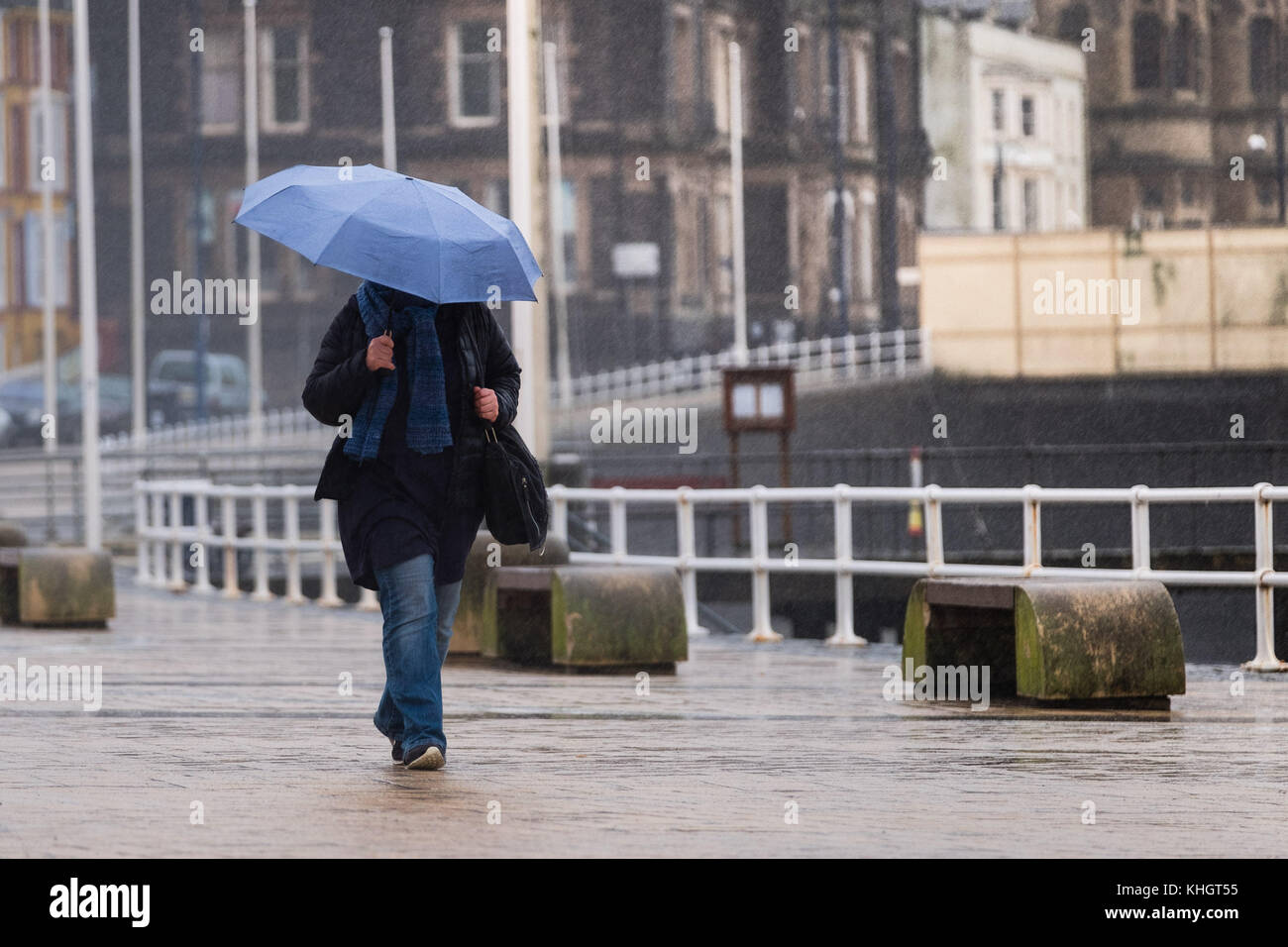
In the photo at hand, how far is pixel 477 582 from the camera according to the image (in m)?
13.3

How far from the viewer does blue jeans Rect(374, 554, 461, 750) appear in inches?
→ 309

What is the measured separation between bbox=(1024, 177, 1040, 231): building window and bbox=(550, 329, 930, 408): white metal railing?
3.86 metres

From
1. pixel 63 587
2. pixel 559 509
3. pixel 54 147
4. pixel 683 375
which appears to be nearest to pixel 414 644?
pixel 63 587

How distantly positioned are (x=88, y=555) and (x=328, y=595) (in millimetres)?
3658

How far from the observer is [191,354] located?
55688mm

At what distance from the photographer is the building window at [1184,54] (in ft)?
165

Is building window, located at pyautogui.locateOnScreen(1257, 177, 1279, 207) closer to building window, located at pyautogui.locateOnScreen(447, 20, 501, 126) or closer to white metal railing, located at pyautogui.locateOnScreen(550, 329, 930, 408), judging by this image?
white metal railing, located at pyautogui.locateOnScreen(550, 329, 930, 408)

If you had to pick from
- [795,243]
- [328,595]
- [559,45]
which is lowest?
[328,595]

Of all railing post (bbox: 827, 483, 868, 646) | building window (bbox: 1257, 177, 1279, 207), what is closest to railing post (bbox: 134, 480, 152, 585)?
railing post (bbox: 827, 483, 868, 646)

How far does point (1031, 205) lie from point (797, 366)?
6.89 m

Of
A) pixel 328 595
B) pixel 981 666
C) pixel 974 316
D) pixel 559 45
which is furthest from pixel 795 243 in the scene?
pixel 981 666

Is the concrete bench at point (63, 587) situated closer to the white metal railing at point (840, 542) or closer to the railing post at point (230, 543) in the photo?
the white metal railing at point (840, 542)

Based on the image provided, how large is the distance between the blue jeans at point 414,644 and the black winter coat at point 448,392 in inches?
11.7

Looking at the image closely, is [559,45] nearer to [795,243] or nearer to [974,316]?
[795,243]
